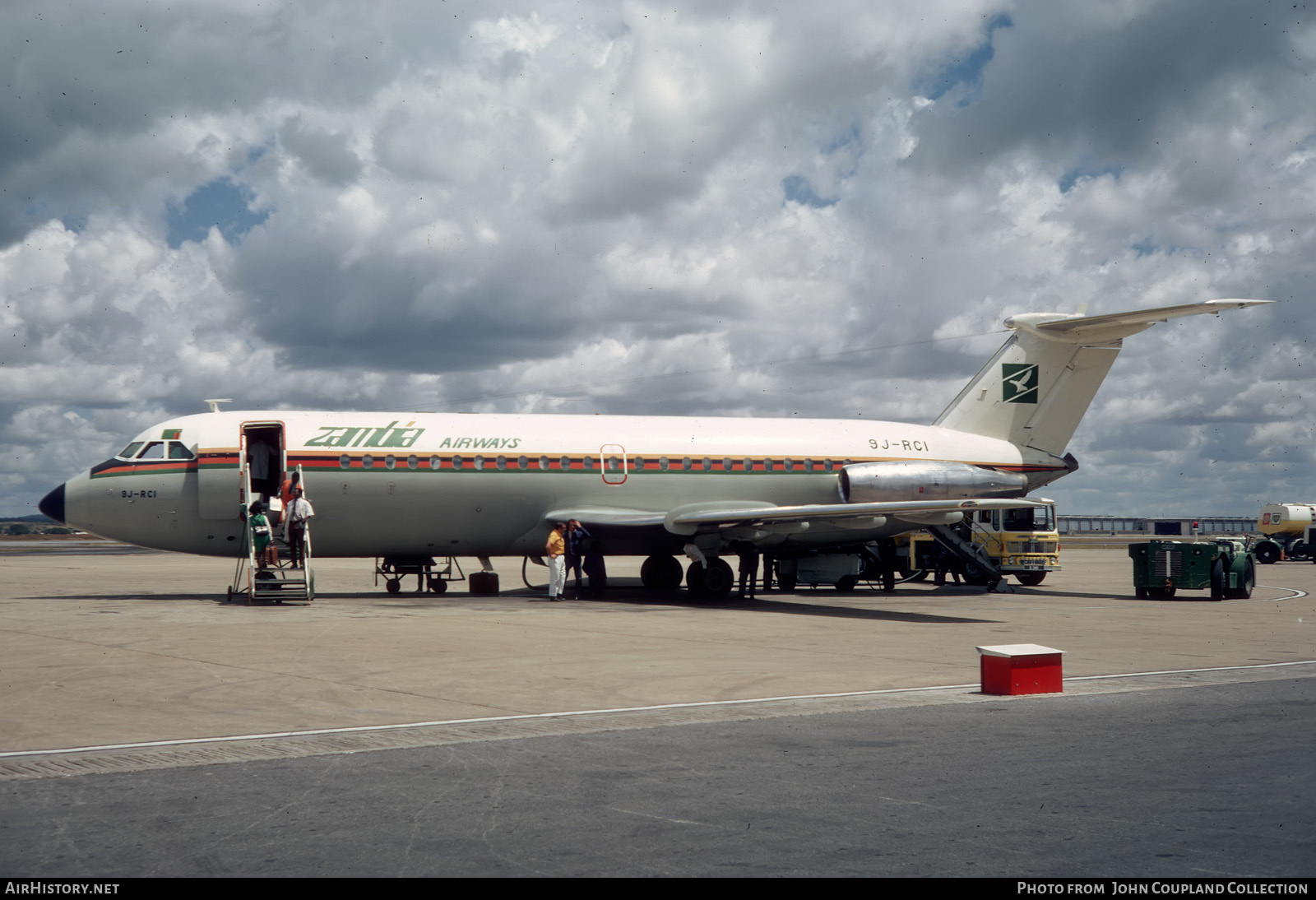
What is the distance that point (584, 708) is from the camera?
11680 mm

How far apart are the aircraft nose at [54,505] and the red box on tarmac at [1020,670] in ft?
70.5

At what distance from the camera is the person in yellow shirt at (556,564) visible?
2655cm


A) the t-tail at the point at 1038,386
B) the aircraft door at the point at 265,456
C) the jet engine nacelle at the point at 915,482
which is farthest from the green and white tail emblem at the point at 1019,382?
the aircraft door at the point at 265,456

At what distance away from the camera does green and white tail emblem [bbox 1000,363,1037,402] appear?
3312cm

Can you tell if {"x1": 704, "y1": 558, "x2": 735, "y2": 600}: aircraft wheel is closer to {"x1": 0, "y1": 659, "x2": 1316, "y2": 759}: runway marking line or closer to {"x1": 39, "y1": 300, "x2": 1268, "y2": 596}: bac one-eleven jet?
{"x1": 39, "y1": 300, "x2": 1268, "y2": 596}: bac one-eleven jet

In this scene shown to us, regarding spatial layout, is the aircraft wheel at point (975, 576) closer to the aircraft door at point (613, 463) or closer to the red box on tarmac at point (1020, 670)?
the aircraft door at point (613, 463)

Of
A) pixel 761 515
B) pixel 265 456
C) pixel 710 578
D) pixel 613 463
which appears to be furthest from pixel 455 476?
pixel 761 515

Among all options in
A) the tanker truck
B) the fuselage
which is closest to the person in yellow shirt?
the fuselage

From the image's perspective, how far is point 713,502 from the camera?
29.3 m

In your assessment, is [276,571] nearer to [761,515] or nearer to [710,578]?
[710,578]

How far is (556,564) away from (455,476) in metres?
3.15

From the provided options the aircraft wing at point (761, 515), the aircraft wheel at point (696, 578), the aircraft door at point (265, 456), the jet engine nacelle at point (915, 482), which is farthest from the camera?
the jet engine nacelle at point (915, 482)

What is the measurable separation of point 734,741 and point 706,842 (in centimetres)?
328

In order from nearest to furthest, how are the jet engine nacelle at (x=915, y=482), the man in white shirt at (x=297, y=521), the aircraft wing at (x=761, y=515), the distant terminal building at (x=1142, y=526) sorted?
the man in white shirt at (x=297, y=521)
the aircraft wing at (x=761, y=515)
the jet engine nacelle at (x=915, y=482)
the distant terminal building at (x=1142, y=526)
